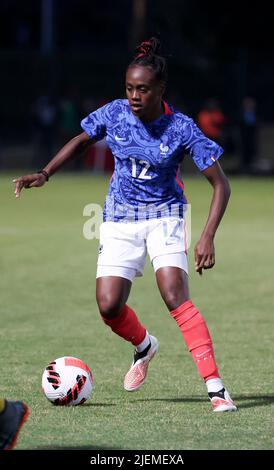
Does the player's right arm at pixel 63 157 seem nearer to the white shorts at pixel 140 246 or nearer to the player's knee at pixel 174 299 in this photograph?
the white shorts at pixel 140 246

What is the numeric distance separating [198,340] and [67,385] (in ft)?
2.80

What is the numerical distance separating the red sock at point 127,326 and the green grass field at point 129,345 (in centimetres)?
38

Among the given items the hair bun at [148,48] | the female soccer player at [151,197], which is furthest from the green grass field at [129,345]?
the hair bun at [148,48]

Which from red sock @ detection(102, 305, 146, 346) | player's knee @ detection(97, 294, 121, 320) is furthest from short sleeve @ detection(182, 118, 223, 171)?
red sock @ detection(102, 305, 146, 346)

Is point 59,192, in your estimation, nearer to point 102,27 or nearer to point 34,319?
point 34,319

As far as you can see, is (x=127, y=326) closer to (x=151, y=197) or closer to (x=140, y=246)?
(x=140, y=246)

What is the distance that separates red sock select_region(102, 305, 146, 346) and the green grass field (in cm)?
38

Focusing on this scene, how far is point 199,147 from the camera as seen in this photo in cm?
739

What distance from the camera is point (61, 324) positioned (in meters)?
10.9

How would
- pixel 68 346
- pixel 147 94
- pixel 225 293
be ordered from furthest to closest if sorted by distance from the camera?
1. pixel 225 293
2. pixel 68 346
3. pixel 147 94

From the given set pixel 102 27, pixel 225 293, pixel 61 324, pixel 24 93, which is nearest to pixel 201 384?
pixel 61 324

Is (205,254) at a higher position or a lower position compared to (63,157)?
lower

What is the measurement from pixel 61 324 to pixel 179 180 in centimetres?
350

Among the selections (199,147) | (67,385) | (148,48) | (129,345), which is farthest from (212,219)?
(129,345)
